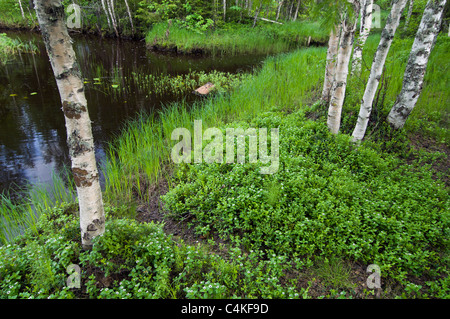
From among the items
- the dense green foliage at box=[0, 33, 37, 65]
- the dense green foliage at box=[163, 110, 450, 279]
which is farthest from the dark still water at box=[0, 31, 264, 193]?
the dense green foliage at box=[163, 110, 450, 279]

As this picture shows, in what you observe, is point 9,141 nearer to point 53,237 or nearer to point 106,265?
point 53,237

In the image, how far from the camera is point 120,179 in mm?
5262

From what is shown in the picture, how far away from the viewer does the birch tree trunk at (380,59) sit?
4555 millimetres

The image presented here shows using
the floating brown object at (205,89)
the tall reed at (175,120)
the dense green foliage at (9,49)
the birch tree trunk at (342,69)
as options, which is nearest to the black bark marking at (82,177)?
the tall reed at (175,120)

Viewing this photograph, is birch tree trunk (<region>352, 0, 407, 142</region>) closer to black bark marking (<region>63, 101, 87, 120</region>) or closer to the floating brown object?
black bark marking (<region>63, 101, 87, 120</region>)

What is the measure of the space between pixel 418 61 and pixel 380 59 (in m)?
1.23

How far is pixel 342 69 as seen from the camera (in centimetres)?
484

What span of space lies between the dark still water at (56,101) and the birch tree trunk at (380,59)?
18.0 ft

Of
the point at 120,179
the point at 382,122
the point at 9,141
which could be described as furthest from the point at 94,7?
the point at 382,122

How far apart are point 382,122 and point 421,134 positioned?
1.05m

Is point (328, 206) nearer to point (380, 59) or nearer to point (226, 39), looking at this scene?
point (380, 59)

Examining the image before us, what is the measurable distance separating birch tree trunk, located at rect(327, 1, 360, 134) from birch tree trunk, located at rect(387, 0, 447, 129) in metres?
1.50

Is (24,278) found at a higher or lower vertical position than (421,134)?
lower
